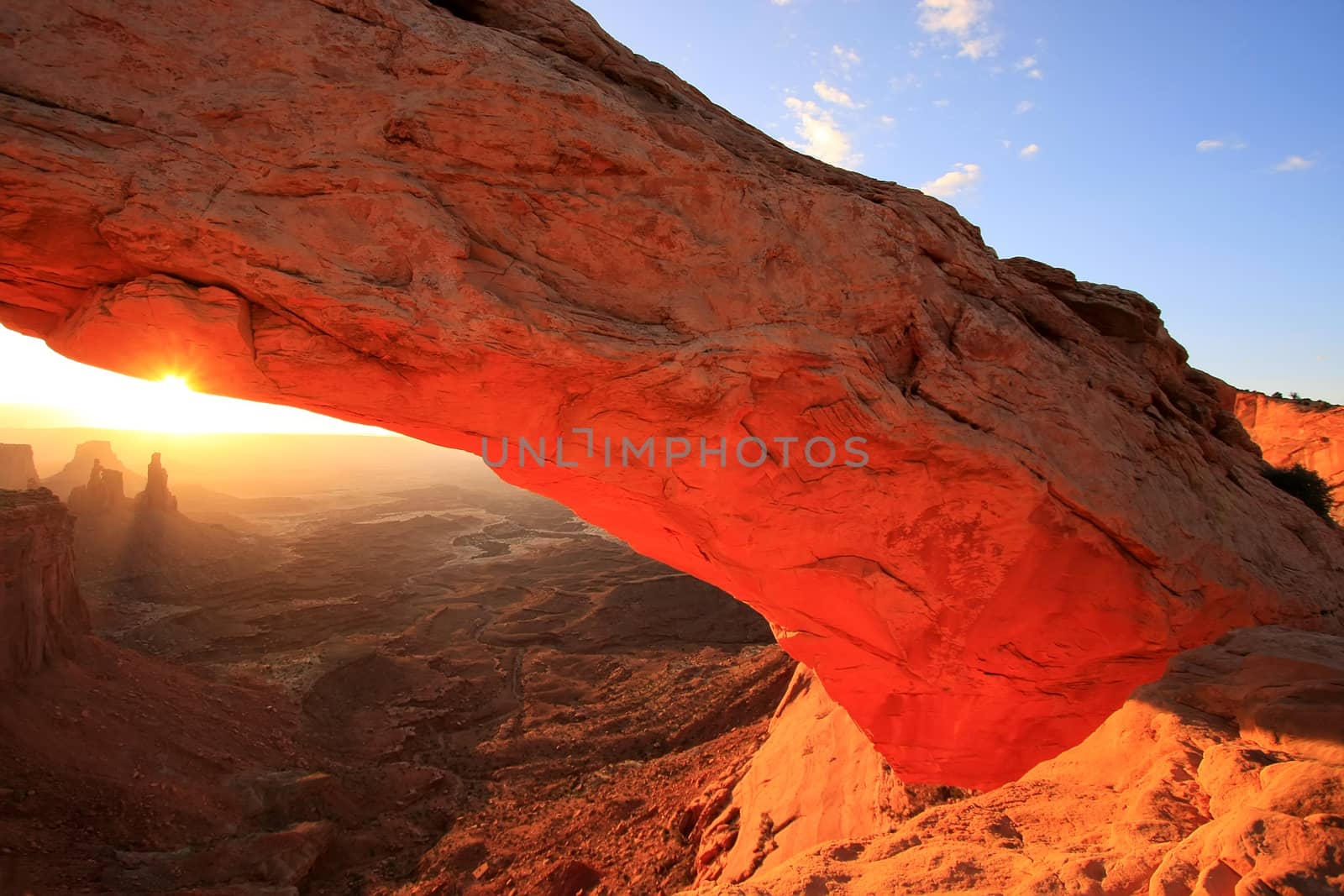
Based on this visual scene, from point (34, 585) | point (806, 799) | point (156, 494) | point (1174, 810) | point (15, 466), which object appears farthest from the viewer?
point (15, 466)

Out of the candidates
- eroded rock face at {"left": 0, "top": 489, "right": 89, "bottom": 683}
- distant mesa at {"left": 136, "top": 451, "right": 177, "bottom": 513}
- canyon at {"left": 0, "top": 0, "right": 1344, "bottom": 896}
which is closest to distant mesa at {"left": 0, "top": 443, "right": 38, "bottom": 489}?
distant mesa at {"left": 136, "top": 451, "right": 177, "bottom": 513}

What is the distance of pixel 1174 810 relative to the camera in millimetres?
4840

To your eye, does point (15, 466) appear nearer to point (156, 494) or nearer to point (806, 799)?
point (156, 494)


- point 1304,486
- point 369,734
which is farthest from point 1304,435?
point 369,734

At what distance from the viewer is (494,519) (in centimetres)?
6631

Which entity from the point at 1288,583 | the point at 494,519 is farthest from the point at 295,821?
the point at 494,519

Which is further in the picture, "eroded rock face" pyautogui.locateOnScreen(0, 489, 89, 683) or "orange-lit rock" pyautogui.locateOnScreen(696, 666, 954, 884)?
"eroded rock face" pyautogui.locateOnScreen(0, 489, 89, 683)

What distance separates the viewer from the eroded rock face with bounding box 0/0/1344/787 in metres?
5.08

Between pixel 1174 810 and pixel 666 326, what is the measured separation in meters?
5.86

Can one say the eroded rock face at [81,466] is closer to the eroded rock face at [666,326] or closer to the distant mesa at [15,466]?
the distant mesa at [15,466]

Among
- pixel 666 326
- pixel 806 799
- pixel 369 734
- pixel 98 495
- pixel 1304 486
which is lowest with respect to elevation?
pixel 369 734

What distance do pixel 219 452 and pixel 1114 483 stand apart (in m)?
152

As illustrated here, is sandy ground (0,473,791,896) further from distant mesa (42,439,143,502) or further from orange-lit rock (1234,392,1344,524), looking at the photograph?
distant mesa (42,439,143,502)

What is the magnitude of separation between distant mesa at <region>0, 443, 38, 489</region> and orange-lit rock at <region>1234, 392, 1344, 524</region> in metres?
71.6
